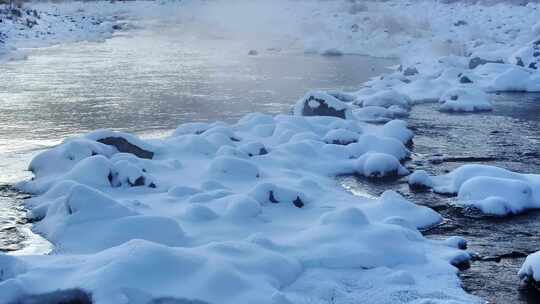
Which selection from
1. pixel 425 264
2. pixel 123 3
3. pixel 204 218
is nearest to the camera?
pixel 425 264

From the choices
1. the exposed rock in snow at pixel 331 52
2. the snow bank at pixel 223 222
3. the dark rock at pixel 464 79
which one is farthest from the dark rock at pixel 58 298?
the exposed rock in snow at pixel 331 52

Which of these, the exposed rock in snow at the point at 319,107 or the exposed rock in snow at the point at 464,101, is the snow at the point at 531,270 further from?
→ the exposed rock in snow at the point at 464,101

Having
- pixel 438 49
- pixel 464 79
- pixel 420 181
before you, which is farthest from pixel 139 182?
pixel 438 49

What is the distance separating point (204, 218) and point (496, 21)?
28202 millimetres

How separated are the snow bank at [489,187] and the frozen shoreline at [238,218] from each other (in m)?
0.67

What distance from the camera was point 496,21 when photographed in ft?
103

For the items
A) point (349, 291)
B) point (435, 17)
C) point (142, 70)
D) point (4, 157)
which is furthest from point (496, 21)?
point (349, 291)

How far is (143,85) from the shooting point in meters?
16.5

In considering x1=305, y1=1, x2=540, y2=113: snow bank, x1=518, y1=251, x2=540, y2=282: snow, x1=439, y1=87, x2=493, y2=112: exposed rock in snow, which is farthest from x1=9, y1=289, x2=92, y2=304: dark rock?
x1=439, y1=87, x2=493, y2=112: exposed rock in snow

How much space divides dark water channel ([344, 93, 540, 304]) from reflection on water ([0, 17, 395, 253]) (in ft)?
11.7

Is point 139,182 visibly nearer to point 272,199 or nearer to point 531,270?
point 272,199

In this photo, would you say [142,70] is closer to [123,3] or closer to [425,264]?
[425,264]

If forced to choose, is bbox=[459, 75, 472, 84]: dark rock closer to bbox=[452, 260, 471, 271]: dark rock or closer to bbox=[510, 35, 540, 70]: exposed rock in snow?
bbox=[510, 35, 540, 70]: exposed rock in snow

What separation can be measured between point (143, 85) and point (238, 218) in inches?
412
